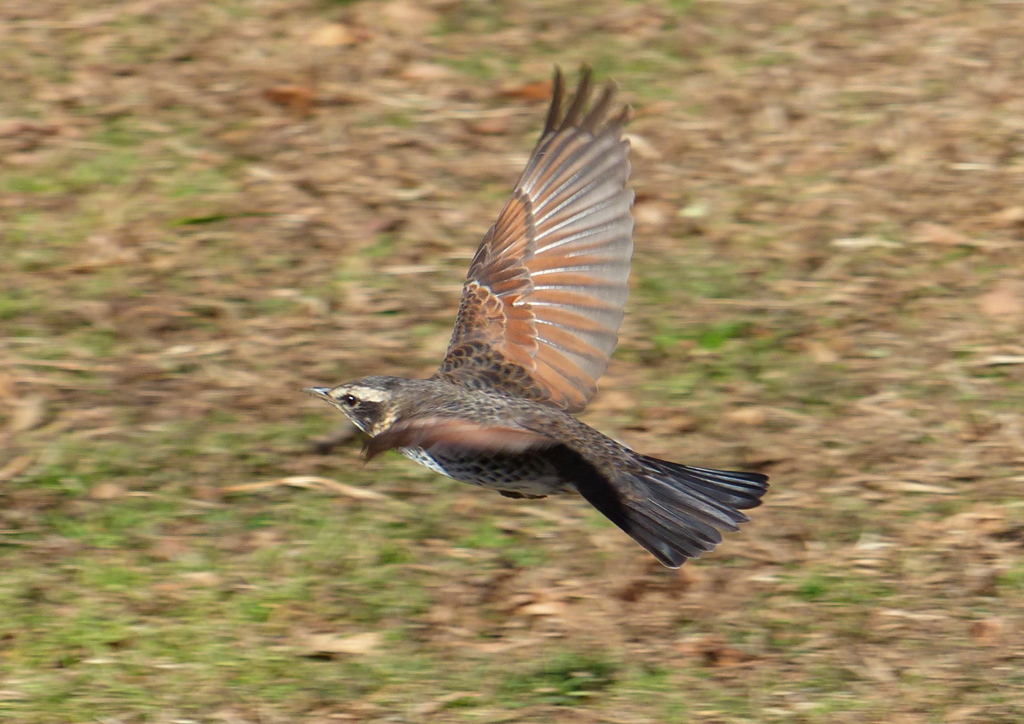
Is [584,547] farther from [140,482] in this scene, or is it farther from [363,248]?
[363,248]

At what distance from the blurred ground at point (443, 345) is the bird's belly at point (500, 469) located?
637mm

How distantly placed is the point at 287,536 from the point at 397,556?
452 mm

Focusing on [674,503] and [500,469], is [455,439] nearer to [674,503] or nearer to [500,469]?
[500,469]

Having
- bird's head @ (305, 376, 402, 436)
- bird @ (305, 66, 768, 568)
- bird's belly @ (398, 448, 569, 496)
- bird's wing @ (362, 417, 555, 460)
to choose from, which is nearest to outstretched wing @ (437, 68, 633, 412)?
bird @ (305, 66, 768, 568)

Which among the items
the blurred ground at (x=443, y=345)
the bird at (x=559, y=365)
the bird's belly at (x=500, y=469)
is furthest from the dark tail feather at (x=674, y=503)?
the blurred ground at (x=443, y=345)

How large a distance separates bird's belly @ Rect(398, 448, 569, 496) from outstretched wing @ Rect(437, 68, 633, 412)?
601mm

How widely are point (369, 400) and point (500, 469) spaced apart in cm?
65

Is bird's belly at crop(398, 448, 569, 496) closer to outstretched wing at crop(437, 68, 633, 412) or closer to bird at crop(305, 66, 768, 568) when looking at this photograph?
bird at crop(305, 66, 768, 568)

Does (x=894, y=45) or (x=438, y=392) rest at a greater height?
(x=894, y=45)

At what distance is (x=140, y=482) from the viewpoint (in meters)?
6.07

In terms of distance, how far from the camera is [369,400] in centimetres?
533

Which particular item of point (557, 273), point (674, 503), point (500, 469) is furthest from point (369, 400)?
point (674, 503)

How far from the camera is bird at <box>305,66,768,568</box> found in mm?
4918

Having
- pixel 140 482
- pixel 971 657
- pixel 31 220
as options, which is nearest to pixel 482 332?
pixel 140 482
